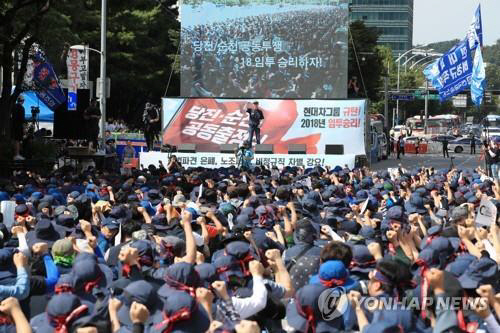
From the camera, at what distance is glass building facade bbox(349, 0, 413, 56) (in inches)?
6590

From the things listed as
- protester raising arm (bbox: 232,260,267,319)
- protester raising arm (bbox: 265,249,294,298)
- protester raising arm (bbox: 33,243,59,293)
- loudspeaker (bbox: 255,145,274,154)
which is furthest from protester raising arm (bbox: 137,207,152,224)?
loudspeaker (bbox: 255,145,274,154)

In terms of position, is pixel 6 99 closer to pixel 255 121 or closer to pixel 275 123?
pixel 255 121

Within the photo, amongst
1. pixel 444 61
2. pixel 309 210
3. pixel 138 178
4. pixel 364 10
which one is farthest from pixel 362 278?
pixel 364 10

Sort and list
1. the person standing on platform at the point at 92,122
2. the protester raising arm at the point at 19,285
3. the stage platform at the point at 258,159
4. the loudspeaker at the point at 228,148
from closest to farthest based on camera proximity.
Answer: the protester raising arm at the point at 19,285, the stage platform at the point at 258,159, the person standing on platform at the point at 92,122, the loudspeaker at the point at 228,148

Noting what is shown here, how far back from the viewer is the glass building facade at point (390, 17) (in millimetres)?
167375

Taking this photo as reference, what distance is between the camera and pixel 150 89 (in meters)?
54.8

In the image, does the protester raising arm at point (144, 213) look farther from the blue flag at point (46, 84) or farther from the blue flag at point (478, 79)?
the blue flag at point (478, 79)

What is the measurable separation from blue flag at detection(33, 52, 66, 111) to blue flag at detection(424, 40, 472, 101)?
12333 mm

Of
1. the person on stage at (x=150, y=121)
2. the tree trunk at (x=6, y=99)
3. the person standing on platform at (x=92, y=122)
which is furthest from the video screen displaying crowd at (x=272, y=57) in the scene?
the tree trunk at (x=6, y=99)

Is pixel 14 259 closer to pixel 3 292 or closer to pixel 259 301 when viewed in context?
pixel 3 292

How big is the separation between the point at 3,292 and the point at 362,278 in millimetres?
2670

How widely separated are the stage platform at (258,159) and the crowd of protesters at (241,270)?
14.5 meters

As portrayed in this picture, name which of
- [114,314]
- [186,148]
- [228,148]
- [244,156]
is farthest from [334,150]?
[114,314]

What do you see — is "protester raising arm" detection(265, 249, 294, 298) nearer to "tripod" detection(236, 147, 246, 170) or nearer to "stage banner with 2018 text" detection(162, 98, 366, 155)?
"tripod" detection(236, 147, 246, 170)
